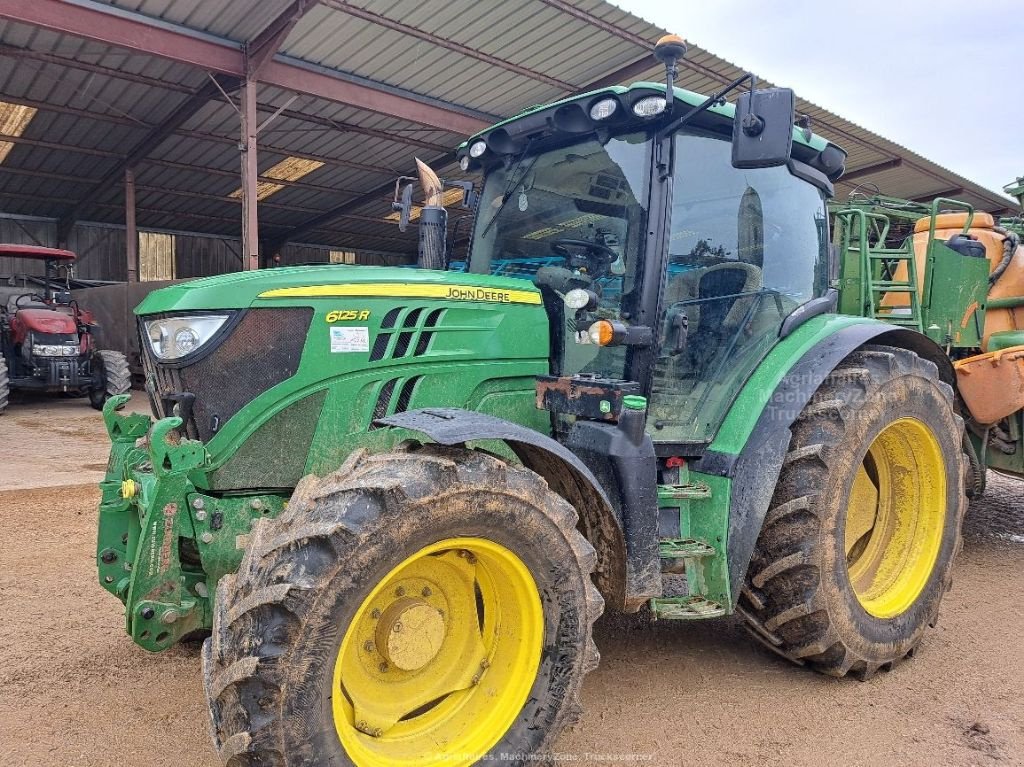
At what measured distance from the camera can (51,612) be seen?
3607 mm

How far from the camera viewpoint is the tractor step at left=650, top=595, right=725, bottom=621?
269 cm

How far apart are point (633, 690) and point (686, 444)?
38.7 inches

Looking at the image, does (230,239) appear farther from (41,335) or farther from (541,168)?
(541,168)

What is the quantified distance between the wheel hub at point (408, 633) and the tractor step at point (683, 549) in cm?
90

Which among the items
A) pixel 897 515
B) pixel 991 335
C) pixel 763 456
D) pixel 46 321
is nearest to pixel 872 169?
pixel 991 335

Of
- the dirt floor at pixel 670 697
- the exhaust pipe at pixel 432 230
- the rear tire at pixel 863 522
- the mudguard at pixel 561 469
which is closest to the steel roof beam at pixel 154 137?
the exhaust pipe at pixel 432 230

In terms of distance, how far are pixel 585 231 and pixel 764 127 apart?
0.80 metres

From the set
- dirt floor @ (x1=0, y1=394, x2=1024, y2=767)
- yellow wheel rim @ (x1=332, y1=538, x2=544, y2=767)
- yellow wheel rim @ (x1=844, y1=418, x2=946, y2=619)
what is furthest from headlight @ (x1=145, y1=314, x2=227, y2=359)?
yellow wheel rim @ (x1=844, y1=418, x2=946, y2=619)

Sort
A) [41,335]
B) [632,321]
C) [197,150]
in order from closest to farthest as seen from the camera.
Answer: [632,321] → [41,335] → [197,150]

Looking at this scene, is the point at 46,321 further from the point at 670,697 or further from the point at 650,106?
the point at 670,697

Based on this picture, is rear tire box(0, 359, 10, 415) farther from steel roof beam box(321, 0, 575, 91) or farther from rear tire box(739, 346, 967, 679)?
rear tire box(739, 346, 967, 679)

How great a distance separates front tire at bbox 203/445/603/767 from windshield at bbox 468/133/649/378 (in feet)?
2.77

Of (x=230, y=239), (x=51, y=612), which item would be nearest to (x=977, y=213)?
(x=51, y=612)

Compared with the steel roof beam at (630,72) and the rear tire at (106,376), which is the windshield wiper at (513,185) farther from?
the rear tire at (106,376)
